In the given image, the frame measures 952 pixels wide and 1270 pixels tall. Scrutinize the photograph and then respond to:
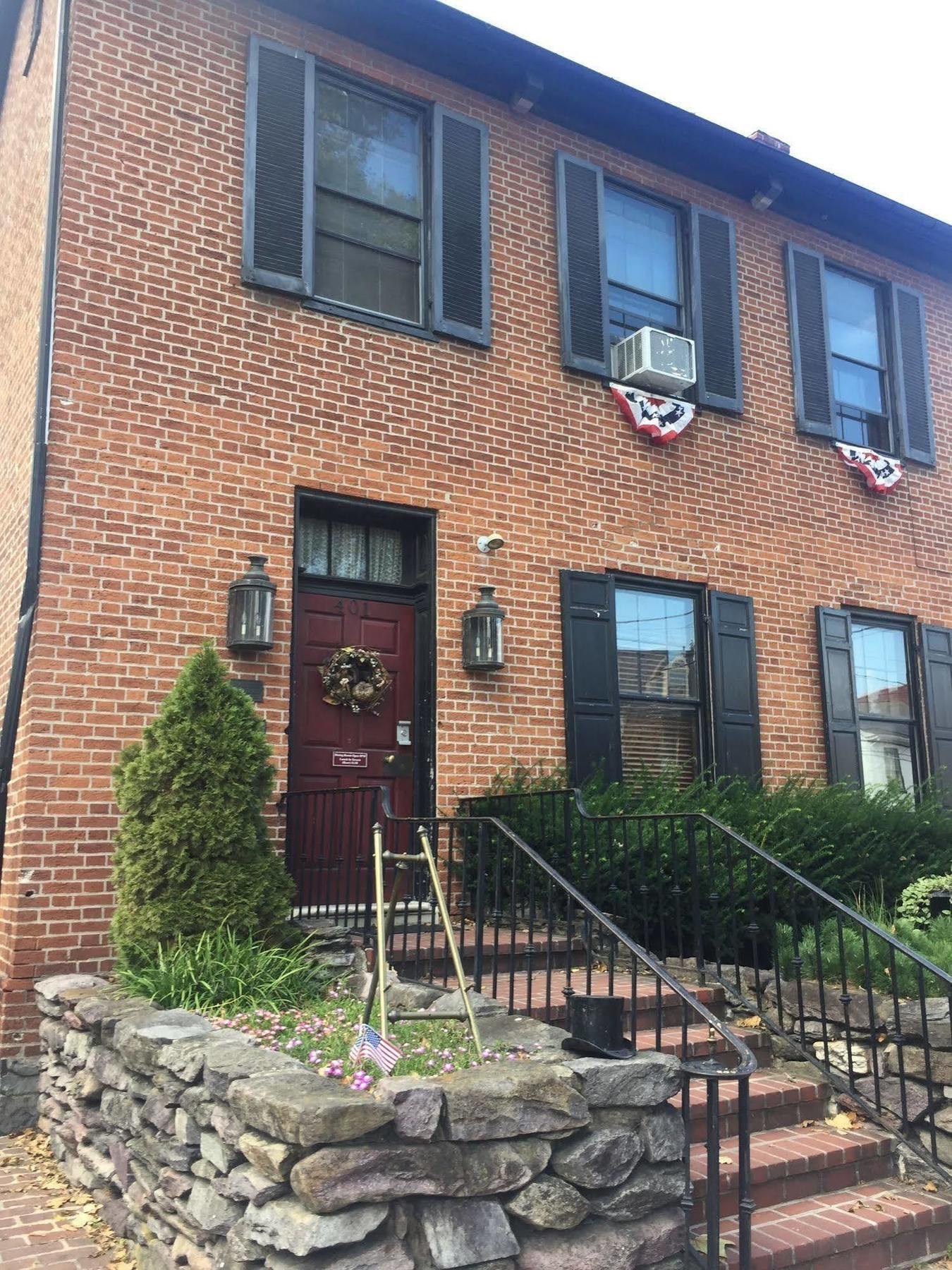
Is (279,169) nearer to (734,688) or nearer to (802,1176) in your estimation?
(734,688)

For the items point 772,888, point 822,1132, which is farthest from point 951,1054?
point 772,888

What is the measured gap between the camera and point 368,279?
7316 mm

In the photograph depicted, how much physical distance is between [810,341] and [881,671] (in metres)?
2.92

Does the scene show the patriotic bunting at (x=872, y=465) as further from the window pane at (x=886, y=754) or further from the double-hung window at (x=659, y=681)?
the double-hung window at (x=659, y=681)

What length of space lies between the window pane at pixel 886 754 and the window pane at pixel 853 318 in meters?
3.36

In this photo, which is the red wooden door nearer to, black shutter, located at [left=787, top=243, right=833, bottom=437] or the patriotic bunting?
black shutter, located at [left=787, top=243, right=833, bottom=437]

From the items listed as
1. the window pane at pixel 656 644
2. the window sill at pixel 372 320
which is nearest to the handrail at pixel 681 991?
the window pane at pixel 656 644

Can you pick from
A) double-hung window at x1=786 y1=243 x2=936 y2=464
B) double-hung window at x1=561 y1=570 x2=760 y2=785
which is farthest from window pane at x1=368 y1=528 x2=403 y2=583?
double-hung window at x1=786 y1=243 x2=936 y2=464

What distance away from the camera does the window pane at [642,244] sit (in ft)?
28.2

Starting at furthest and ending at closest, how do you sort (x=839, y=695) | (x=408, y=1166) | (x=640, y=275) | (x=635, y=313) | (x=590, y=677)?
(x=839, y=695) → (x=640, y=275) → (x=635, y=313) → (x=590, y=677) → (x=408, y=1166)

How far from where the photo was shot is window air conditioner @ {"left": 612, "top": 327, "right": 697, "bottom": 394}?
812 centimetres

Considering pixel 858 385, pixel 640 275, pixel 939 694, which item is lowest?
pixel 939 694

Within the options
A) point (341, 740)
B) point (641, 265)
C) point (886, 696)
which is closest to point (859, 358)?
point (641, 265)

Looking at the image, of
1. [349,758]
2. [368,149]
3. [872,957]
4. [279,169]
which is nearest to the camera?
[872,957]
